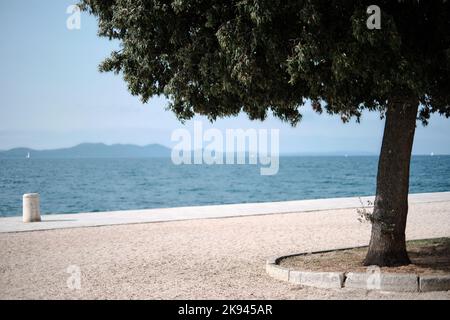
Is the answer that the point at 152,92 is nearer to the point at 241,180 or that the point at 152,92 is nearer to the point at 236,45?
the point at 236,45

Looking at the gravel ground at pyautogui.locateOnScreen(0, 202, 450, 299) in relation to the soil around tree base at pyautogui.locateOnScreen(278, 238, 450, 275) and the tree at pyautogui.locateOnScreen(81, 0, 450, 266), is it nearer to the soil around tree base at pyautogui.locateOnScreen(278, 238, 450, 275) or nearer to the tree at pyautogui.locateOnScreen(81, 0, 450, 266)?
the soil around tree base at pyautogui.locateOnScreen(278, 238, 450, 275)

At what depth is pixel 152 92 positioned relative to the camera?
30.8ft

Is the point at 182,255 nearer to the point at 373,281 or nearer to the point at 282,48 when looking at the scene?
the point at 373,281

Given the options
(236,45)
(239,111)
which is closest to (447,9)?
(236,45)

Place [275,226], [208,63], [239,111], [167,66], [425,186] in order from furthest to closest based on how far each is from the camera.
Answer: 1. [425,186]
2. [275,226]
3. [239,111]
4. [167,66]
5. [208,63]

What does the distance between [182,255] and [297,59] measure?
5.58m

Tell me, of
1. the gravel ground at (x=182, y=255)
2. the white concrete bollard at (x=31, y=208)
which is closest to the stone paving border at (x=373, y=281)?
the gravel ground at (x=182, y=255)

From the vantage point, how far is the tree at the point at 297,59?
7094mm

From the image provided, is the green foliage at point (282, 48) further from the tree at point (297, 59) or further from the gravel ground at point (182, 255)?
the gravel ground at point (182, 255)

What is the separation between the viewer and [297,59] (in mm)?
7062

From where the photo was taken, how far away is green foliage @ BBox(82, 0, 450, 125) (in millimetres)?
7059

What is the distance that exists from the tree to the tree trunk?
0.05 ft

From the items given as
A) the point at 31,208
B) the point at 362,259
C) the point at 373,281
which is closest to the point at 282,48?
the point at 373,281
